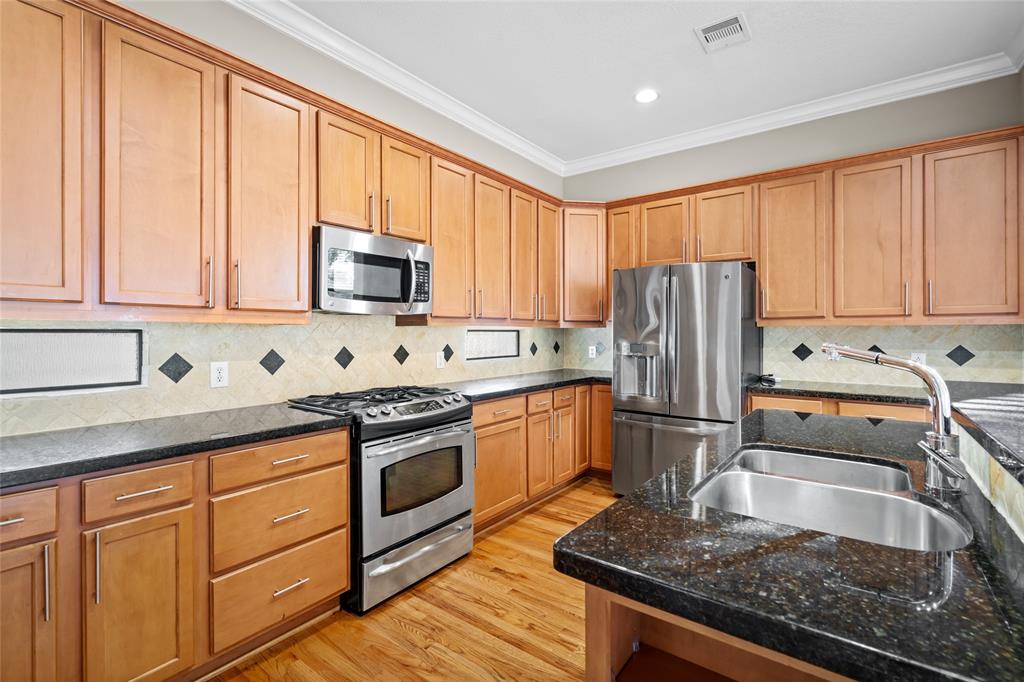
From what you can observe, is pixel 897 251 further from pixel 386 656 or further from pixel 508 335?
pixel 386 656

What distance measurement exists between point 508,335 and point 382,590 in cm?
234

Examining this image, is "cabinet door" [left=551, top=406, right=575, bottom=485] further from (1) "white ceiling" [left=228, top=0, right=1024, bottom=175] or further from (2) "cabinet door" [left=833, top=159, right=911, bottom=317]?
(1) "white ceiling" [left=228, top=0, right=1024, bottom=175]

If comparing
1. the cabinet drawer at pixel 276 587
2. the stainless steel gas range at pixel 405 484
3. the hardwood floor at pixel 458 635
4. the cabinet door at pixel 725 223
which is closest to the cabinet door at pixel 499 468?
the stainless steel gas range at pixel 405 484

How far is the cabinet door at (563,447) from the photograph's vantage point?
3.75 metres

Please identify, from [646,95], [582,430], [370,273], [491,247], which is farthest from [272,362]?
[646,95]

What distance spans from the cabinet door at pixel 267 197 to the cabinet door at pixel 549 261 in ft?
6.77

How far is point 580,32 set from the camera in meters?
2.61

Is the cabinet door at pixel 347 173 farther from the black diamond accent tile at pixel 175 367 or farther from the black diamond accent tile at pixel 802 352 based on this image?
the black diamond accent tile at pixel 802 352

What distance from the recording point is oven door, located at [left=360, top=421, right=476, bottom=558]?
226 centimetres

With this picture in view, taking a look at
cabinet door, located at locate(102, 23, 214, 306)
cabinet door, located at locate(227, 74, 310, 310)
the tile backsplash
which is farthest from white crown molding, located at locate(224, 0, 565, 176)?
the tile backsplash

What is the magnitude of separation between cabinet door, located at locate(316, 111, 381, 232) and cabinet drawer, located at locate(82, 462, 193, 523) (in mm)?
1328

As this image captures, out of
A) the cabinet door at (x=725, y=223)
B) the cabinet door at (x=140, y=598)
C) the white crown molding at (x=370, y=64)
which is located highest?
the white crown molding at (x=370, y=64)

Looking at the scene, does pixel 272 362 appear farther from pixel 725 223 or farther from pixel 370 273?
pixel 725 223

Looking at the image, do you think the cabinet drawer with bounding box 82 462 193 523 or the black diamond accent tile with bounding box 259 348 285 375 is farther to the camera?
the black diamond accent tile with bounding box 259 348 285 375
